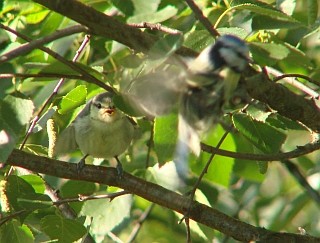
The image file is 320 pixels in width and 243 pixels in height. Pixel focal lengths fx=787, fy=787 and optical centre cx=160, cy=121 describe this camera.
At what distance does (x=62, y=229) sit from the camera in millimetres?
1925

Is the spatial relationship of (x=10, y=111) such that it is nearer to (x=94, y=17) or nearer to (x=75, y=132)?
(x=94, y=17)

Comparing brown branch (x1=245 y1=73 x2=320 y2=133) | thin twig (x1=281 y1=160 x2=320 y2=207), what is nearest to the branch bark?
brown branch (x1=245 y1=73 x2=320 y2=133)

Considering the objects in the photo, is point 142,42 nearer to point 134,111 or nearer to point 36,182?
point 134,111

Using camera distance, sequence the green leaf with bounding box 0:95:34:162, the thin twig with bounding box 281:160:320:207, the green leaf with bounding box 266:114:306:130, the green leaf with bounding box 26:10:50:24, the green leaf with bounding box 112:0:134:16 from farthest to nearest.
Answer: the thin twig with bounding box 281:160:320:207
the green leaf with bounding box 26:10:50:24
the green leaf with bounding box 266:114:306:130
the green leaf with bounding box 112:0:134:16
the green leaf with bounding box 0:95:34:162

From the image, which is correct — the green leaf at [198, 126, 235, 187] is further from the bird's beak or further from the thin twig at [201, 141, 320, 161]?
the thin twig at [201, 141, 320, 161]

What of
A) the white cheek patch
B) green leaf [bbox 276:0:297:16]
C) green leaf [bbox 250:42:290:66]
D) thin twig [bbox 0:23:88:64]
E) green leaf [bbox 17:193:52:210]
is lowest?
green leaf [bbox 17:193:52:210]

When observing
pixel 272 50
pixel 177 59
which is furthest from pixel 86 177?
pixel 272 50

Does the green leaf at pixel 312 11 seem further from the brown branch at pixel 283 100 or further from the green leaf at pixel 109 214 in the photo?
the green leaf at pixel 109 214

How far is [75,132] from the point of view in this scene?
8.65 ft

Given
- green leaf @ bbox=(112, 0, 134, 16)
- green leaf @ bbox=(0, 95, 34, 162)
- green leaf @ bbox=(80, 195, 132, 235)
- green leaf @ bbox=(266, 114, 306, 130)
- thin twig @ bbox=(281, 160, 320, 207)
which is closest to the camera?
green leaf @ bbox=(0, 95, 34, 162)

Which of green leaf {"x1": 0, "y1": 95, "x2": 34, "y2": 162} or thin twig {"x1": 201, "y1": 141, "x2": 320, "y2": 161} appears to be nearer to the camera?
green leaf {"x1": 0, "y1": 95, "x2": 34, "y2": 162}

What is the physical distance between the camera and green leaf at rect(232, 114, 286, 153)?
78.0 inches

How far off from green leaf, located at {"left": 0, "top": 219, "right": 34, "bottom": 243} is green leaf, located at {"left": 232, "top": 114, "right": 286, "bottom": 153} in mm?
586

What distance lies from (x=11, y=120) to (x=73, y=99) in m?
0.38
